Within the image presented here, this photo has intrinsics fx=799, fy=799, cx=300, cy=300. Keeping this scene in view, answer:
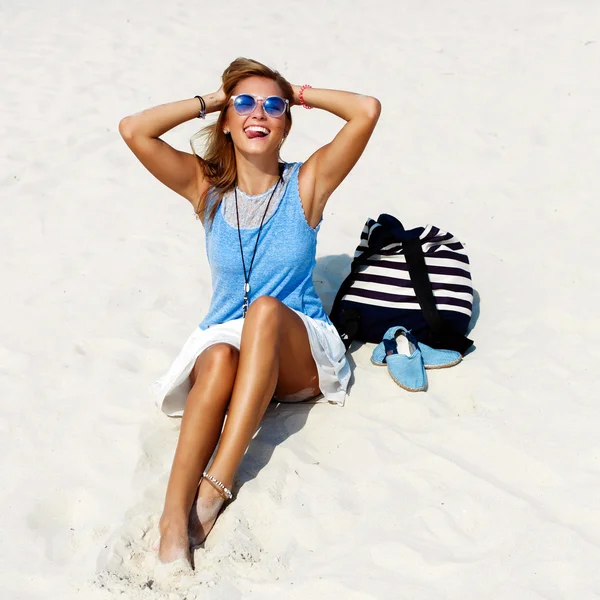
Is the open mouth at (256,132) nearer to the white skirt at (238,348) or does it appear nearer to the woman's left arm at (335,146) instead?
the woman's left arm at (335,146)

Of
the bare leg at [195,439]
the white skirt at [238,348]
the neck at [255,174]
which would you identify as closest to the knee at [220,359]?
the bare leg at [195,439]

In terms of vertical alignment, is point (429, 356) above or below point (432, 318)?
below

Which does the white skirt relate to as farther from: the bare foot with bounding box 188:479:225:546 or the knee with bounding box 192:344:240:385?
the bare foot with bounding box 188:479:225:546

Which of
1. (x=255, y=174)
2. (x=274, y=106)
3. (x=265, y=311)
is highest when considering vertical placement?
(x=274, y=106)

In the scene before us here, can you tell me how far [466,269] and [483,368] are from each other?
541 millimetres

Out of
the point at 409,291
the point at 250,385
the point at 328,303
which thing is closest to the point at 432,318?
the point at 409,291

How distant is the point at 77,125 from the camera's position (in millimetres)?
6441

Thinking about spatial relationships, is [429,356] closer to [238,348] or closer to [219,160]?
[238,348]

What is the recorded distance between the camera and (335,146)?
11.6ft

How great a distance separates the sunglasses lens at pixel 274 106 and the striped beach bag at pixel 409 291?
0.92 metres

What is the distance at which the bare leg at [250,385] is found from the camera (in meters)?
3.04

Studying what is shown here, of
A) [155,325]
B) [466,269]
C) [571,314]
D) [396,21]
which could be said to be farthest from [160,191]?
[396,21]

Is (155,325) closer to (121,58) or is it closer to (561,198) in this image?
(561,198)

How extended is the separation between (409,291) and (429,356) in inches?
13.6
